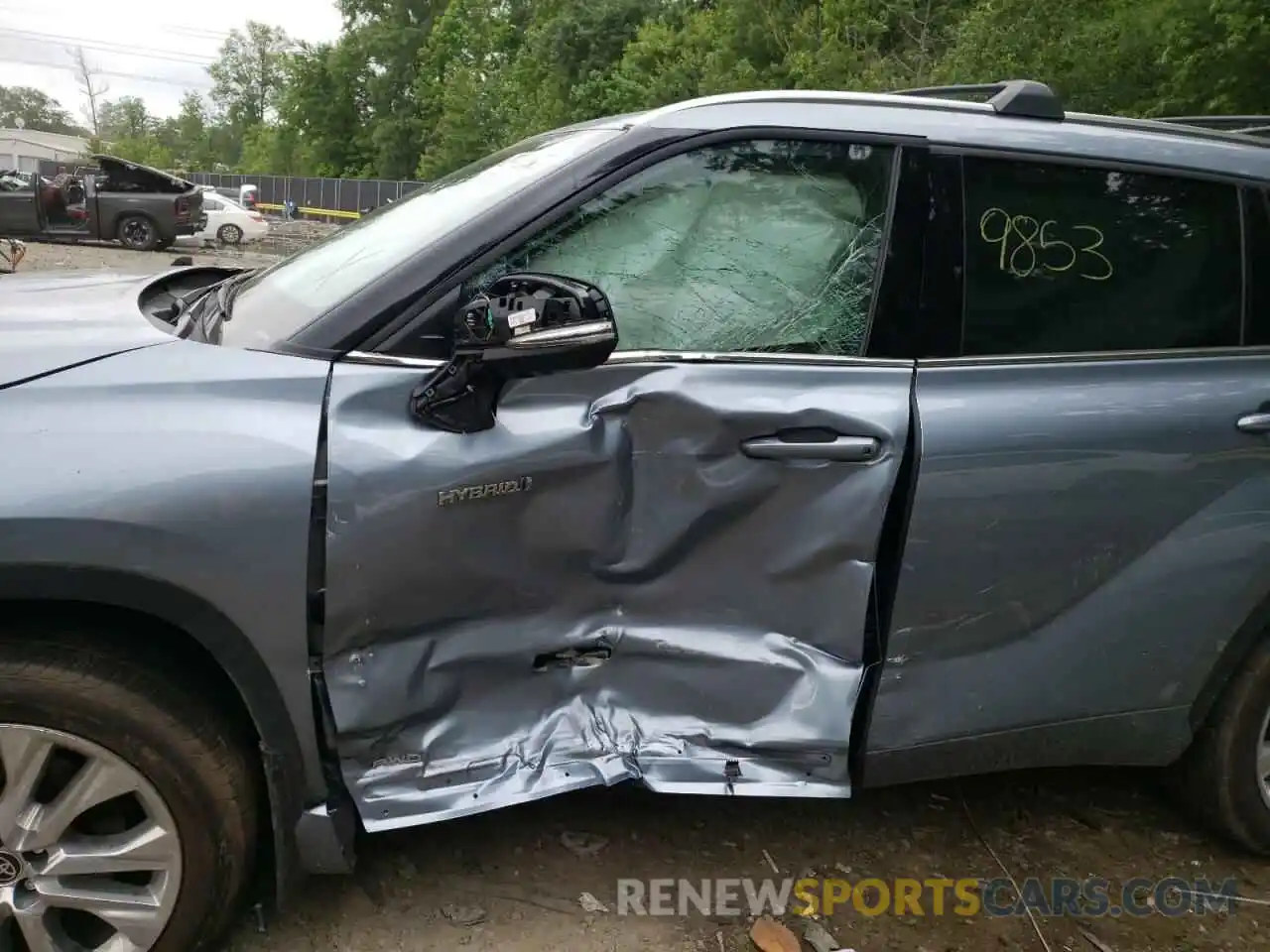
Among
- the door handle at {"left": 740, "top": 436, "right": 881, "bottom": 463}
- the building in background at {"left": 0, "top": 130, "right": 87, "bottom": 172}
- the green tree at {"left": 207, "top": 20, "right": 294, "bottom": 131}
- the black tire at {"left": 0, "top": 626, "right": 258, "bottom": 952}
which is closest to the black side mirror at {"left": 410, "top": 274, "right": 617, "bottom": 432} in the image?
the door handle at {"left": 740, "top": 436, "right": 881, "bottom": 463}

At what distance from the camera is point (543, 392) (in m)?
2.04

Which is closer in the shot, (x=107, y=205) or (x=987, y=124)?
(x=987, y=124)

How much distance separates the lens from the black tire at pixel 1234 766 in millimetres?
2533

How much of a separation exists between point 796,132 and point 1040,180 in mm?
602

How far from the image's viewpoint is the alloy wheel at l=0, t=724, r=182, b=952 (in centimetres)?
181

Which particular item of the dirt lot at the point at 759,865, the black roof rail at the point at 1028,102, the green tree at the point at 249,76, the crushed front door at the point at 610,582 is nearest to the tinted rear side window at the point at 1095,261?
the black roof rail at the point at 1028,102

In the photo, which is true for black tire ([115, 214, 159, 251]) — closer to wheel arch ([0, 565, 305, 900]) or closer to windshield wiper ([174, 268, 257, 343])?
windshield wiper ([174, 268, 257, 343])

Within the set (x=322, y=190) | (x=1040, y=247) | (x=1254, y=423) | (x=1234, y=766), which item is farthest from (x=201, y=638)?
(x=322, y=190)

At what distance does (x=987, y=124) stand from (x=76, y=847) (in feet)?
8.20

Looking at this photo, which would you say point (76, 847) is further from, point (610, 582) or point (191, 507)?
point (610, 582)

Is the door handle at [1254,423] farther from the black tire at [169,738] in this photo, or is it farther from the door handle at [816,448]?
the black tire at [169,738]

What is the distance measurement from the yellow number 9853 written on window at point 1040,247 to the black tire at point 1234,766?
1099 mm

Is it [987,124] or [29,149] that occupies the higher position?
[29,149]

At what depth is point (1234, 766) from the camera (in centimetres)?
261
